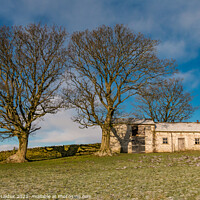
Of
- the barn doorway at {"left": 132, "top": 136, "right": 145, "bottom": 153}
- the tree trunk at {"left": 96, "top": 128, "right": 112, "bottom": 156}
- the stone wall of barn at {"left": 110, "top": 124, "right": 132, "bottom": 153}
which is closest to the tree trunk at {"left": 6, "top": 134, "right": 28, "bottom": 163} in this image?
the tree trunk at {"left": 96, "top": 128, "right": 112, "bottom": 156}

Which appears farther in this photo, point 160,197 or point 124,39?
point 124,39

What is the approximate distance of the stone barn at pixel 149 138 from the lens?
43844 mm

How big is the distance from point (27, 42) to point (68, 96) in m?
10.2

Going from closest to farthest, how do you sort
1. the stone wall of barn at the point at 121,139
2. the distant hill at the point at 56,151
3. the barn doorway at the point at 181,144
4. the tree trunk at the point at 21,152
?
1. the tree trunk at the point at 21,152
2. the distant hill at the point at 56,151
3. the stone wall of barn at the point at 121,139
4. the barn doorway at the point at 181,144

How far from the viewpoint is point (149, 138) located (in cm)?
4447

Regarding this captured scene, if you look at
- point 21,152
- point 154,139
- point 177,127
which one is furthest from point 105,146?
point 177,127

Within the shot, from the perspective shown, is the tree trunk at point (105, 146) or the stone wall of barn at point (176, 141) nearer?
the tree trunk at point (105, 146)

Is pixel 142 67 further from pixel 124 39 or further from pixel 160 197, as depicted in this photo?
pixel 160 197

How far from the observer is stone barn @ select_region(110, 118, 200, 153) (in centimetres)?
4384

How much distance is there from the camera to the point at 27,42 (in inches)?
1252

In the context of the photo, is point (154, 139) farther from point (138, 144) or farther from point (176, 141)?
A: point (176, 141)

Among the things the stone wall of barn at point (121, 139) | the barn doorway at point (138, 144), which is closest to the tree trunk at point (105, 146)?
the stone wall of barn at point (121, 139)

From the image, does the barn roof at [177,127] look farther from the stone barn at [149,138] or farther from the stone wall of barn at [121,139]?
the stone wall of barn at [121,139]

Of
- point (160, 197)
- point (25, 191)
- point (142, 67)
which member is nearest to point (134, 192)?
point (160, 197)
